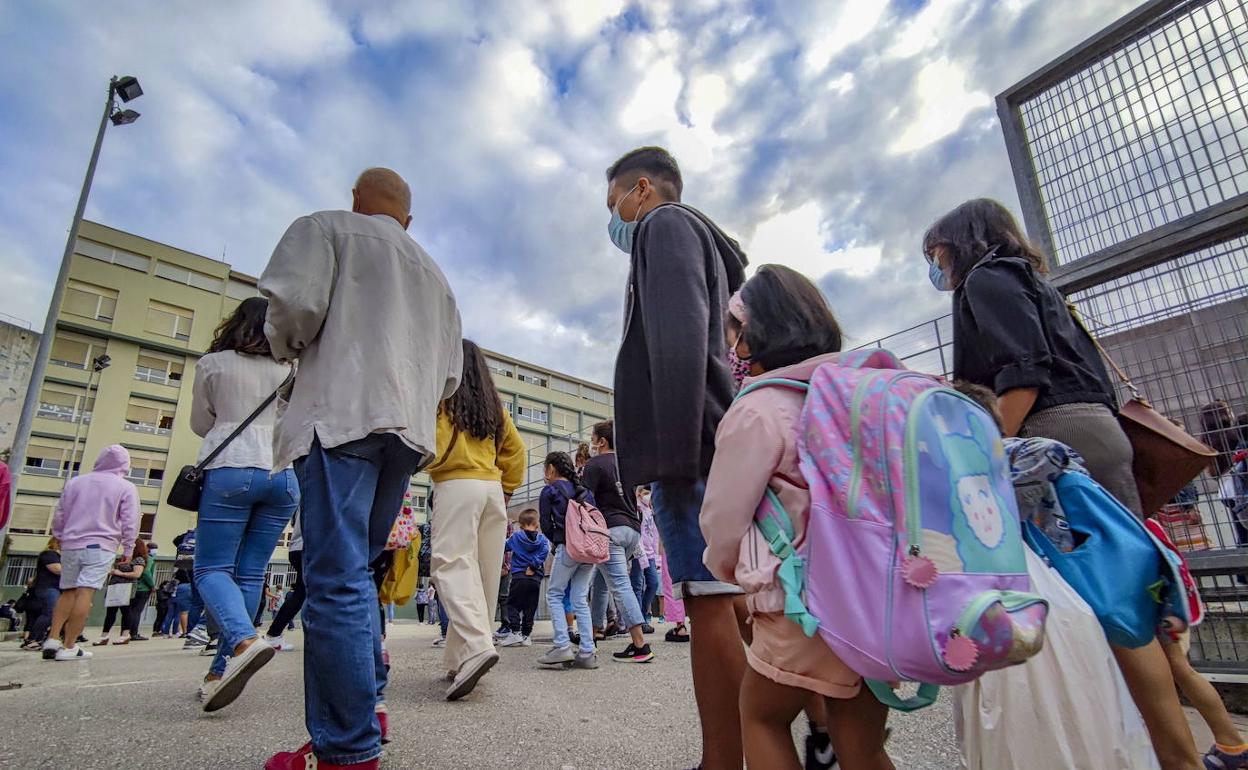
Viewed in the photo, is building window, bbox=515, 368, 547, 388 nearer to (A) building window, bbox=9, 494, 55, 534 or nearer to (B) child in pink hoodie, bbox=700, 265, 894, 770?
(A) building window, bbox=9, 494, 55, 534

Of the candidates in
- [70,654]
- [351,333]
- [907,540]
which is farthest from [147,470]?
[907,540]

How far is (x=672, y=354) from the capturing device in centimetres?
198

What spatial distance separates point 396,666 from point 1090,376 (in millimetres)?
4848

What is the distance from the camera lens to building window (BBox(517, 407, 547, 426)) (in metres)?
54.5

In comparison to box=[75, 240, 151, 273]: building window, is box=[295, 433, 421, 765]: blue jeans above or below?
below

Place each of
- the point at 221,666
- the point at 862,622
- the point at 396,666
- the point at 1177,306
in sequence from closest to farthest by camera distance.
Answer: the point at 862,622
the point at 221,666
the point at 1177,306
the point at 396,666

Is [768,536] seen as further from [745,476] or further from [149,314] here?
Answer: [149,314]

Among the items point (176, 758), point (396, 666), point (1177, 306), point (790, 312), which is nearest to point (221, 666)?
point (176, 758)

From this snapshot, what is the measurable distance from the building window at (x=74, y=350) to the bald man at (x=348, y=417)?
43058mm

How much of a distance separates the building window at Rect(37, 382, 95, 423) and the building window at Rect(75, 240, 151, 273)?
7592 millimetres

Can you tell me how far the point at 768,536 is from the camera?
150cm

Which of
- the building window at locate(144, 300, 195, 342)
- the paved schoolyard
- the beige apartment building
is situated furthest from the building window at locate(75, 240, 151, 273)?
the paved schoolyard

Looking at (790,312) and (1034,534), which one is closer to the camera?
(1034,534)

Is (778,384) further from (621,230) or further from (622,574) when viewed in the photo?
(622,574)
